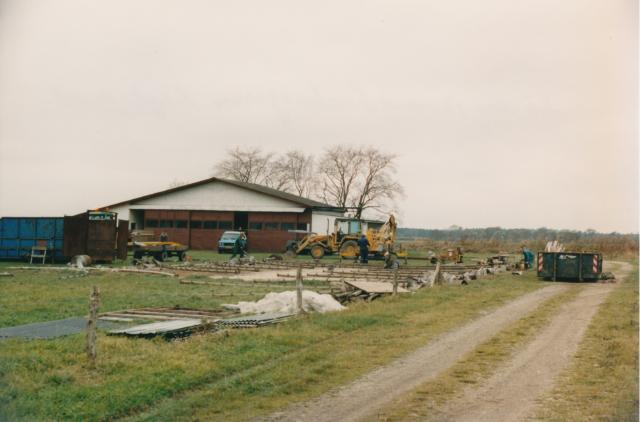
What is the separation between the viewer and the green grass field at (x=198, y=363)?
6.62m

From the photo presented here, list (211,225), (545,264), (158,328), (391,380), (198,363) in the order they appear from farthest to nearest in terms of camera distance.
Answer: (211,225)
(545,264)
(158,328)
(198,363)
(391,380)

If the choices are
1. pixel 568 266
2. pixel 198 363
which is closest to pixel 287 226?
pixel 568 266

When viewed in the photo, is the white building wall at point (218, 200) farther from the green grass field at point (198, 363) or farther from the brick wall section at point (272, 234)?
the green grass field at point (198, 363)

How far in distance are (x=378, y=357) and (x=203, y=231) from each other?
136 feet

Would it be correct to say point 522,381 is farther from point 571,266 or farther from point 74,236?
point 74,236

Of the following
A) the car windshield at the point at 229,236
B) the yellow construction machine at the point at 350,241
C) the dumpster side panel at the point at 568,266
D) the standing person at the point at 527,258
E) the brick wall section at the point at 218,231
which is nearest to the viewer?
the dumpster side panel at the point at 568,266

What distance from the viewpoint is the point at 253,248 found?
4872cm

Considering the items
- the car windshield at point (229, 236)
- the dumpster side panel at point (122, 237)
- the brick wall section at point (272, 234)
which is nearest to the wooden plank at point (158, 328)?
the dumpster side panel at point (122, 237)

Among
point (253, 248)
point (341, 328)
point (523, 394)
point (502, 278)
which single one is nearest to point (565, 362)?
point (523, 394)

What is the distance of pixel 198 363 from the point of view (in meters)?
8.25

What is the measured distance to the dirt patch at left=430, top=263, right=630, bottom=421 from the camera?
6547mm

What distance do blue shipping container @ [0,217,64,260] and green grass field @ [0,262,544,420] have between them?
14546 millimetres

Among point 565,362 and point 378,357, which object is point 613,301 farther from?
point 378,357

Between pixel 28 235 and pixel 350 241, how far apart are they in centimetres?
1683
